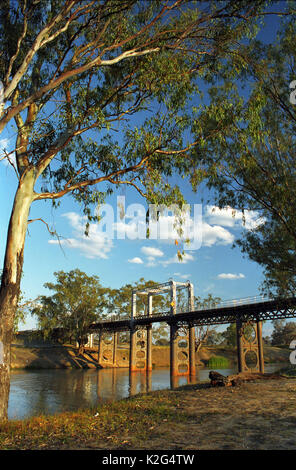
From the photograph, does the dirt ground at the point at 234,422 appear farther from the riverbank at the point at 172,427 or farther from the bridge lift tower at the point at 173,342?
the bridge lift tower at the point at 173,342

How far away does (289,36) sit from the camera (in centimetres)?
1362

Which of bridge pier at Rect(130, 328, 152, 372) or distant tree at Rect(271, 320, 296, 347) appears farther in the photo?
distant tree at Rect(271, 320, 296, 347)

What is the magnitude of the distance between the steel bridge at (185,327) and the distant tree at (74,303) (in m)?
2.94

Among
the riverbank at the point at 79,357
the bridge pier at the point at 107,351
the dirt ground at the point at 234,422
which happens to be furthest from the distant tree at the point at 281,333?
the dirt ground at the point at 234,422

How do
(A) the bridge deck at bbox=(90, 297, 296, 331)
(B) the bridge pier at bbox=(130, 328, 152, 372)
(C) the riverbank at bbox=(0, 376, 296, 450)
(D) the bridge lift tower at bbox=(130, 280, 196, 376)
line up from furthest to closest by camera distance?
1. (B) the bridge pier at bbox=(130, 328, 152, 372)
2. (D) the bridge lift tower at bbox=(130, 280, 196, 376)
3. (A) the bridge deck at bbox=(90, 297, 296, 331)
4. (C) the riverbank at bbox=(0, 376, 296, 450)

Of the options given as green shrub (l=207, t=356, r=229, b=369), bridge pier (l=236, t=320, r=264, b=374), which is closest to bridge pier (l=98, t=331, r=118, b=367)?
green shrub (l=207, t=356, r=229, b=369)

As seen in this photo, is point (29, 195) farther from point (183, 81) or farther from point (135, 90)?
point (183, 81)

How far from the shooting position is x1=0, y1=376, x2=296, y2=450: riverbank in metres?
6.05

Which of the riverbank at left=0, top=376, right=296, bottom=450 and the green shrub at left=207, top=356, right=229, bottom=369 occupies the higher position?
the riverbank at left=0, top=376, right=296, bottom=450

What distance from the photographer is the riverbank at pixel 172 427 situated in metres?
6.05

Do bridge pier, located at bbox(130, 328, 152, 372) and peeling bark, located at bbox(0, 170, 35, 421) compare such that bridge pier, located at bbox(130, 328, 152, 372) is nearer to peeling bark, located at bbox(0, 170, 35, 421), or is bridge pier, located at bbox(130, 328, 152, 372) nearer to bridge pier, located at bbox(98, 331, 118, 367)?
bridge pier, located at bbox(98, 331, 118, 367)

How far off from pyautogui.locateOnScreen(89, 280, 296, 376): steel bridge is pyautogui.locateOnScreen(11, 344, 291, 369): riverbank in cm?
311

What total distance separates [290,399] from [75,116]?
37.3 ft
